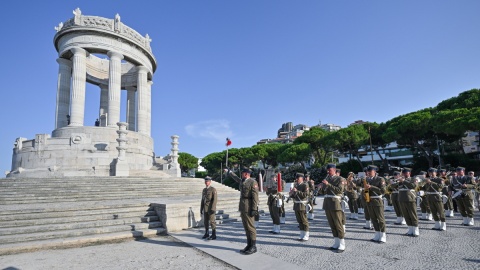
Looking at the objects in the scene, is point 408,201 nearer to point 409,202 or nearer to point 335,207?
point 409,202

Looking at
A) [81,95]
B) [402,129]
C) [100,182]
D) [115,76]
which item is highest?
[115,76]

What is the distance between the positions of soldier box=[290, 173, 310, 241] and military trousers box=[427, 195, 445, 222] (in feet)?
14.8

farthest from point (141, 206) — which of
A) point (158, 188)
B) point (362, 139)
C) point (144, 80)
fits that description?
point (362, 139)

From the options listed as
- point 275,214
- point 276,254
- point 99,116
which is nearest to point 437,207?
point 275,214

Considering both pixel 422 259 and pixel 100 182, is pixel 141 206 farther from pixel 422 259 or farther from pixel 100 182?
pixel 422 259

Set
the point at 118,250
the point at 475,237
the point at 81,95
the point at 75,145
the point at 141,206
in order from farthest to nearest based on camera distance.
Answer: the point at 81,95
the point at 75,145
the point at 141,206
the point at 475,237
the point at 118,250

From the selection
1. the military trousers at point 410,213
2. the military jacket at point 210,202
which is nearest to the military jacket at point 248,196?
the military jacket at point 210,202

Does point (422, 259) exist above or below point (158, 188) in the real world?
below

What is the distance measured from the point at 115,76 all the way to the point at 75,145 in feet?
27.1

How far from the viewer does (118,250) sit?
7055mm

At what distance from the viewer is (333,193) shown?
7242 mm

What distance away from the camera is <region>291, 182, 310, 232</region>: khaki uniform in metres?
8.00

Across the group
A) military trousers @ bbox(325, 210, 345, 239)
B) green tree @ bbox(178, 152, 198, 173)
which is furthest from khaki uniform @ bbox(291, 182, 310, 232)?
green tree @ bbox(178, 152, 198, 173)

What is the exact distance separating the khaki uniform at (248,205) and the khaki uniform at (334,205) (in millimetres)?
1980
